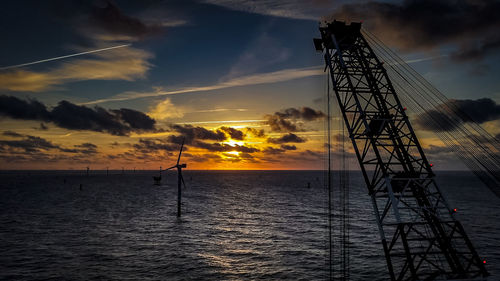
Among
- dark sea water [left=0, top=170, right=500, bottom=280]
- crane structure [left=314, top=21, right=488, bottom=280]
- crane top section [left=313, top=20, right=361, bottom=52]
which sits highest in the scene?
crane top section [left=313, top=20, right=361, bottom=52]

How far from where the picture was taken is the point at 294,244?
43.9m

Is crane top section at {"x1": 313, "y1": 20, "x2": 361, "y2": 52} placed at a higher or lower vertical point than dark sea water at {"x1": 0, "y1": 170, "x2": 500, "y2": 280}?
higher

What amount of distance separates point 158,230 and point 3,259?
23.2m

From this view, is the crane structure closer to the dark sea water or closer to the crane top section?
the crane top section

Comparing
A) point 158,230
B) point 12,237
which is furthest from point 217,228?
point 12,237

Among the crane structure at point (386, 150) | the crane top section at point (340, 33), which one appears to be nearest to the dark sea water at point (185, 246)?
the crane structure at point (386, 150)

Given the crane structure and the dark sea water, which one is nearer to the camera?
the crane structure

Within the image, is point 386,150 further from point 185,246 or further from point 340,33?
point 185,246

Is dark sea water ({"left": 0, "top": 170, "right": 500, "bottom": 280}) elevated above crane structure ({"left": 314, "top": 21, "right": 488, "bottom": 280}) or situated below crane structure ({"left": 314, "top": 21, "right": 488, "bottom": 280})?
below

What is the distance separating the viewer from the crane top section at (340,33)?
1121 inches

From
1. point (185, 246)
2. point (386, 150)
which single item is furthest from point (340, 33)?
point (185, 246)

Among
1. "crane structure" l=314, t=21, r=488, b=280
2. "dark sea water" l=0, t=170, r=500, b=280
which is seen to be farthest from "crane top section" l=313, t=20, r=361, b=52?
"dark sea water" l=0, t=170, r=500, b=280

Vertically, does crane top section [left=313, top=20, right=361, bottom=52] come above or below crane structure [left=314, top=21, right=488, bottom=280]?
above

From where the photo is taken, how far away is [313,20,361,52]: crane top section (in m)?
28.5
